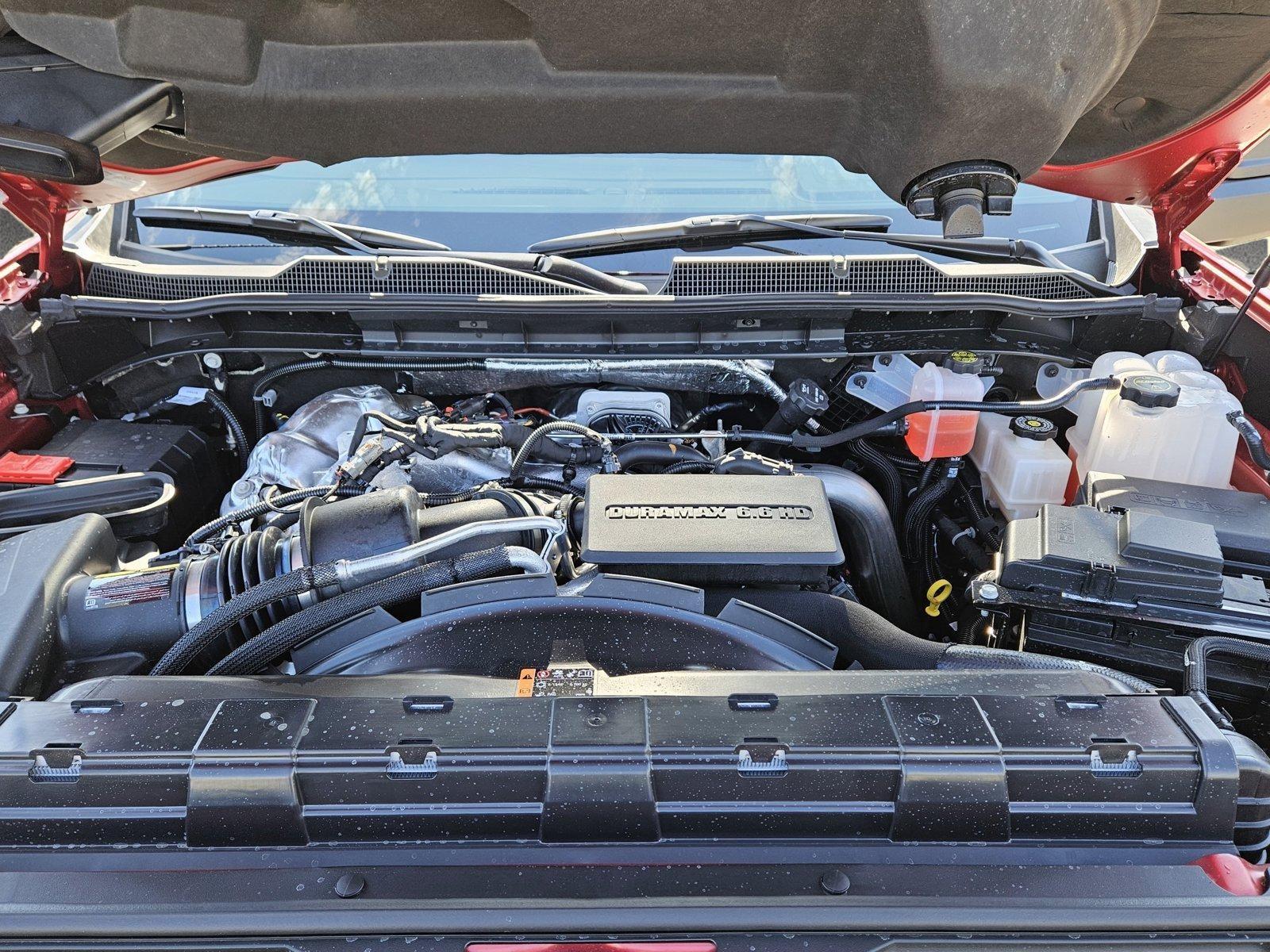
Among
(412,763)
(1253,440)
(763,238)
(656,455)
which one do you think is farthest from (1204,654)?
(763,238)

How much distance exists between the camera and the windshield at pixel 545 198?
6.37 ft

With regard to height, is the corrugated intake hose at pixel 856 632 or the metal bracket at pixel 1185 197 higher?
the metal bracket at pixel 1185 197

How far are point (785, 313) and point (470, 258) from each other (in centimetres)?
66

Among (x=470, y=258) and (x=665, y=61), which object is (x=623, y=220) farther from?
(x=665, y=61)

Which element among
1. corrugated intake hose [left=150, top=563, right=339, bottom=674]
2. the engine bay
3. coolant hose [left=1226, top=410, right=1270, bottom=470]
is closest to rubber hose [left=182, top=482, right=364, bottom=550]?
the engine bay

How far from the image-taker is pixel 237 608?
1.11 metres

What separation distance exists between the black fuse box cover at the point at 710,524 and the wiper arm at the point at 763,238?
0.76 metres

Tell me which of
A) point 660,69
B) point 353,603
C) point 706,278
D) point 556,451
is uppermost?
point 660,69

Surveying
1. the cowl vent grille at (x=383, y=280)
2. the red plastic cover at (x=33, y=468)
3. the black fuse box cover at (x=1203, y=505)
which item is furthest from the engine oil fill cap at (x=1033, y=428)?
the red plastic cover at (x=33, y=468)

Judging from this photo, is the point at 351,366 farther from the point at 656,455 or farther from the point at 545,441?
the point at 656,455

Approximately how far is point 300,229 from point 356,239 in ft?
0.44

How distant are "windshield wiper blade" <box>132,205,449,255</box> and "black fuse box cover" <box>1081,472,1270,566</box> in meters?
1.39

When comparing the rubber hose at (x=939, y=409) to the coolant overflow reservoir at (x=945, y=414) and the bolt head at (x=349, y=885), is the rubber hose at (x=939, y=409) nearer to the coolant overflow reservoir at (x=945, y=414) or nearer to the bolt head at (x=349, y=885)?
the coolant overflow reservoir at (x=945, y=414)

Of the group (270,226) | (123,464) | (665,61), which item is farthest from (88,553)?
(665,61)
